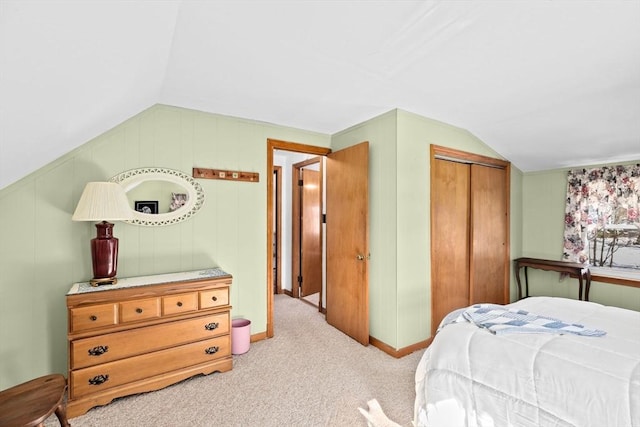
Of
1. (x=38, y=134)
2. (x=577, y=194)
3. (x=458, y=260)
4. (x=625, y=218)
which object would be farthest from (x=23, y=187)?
(x=625, y=218)

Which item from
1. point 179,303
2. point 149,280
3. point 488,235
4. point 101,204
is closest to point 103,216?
point 101,204

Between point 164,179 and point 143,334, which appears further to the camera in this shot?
point 164,179

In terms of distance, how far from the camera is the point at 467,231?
3.36m

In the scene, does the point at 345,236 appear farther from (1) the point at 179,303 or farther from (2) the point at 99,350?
(2) the point at 99,350

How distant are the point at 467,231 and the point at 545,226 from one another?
4.97ft

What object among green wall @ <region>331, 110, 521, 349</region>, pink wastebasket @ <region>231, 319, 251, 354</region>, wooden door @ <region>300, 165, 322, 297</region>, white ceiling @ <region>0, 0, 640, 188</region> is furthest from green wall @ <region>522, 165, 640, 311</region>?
pink wastebasket @ <region>231, 319, 251, 354</region>

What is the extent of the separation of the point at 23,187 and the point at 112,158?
0.58 m

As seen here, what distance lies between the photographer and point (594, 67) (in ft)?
6.33

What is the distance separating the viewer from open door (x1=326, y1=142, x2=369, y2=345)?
113 inches

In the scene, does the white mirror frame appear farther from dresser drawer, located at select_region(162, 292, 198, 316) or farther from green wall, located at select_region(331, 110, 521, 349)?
green wall, located at select_region(331, 110, 521, 349)

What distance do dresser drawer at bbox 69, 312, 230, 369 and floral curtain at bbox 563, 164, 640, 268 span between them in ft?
14.2

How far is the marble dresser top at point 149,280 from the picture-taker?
1987 millimetres

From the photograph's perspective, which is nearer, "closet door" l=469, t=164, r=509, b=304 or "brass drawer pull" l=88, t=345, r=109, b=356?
"brass drawer pull" l=88, t=345, r=109, b=356

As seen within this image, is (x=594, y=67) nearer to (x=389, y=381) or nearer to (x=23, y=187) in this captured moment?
(x=389, y=381)
